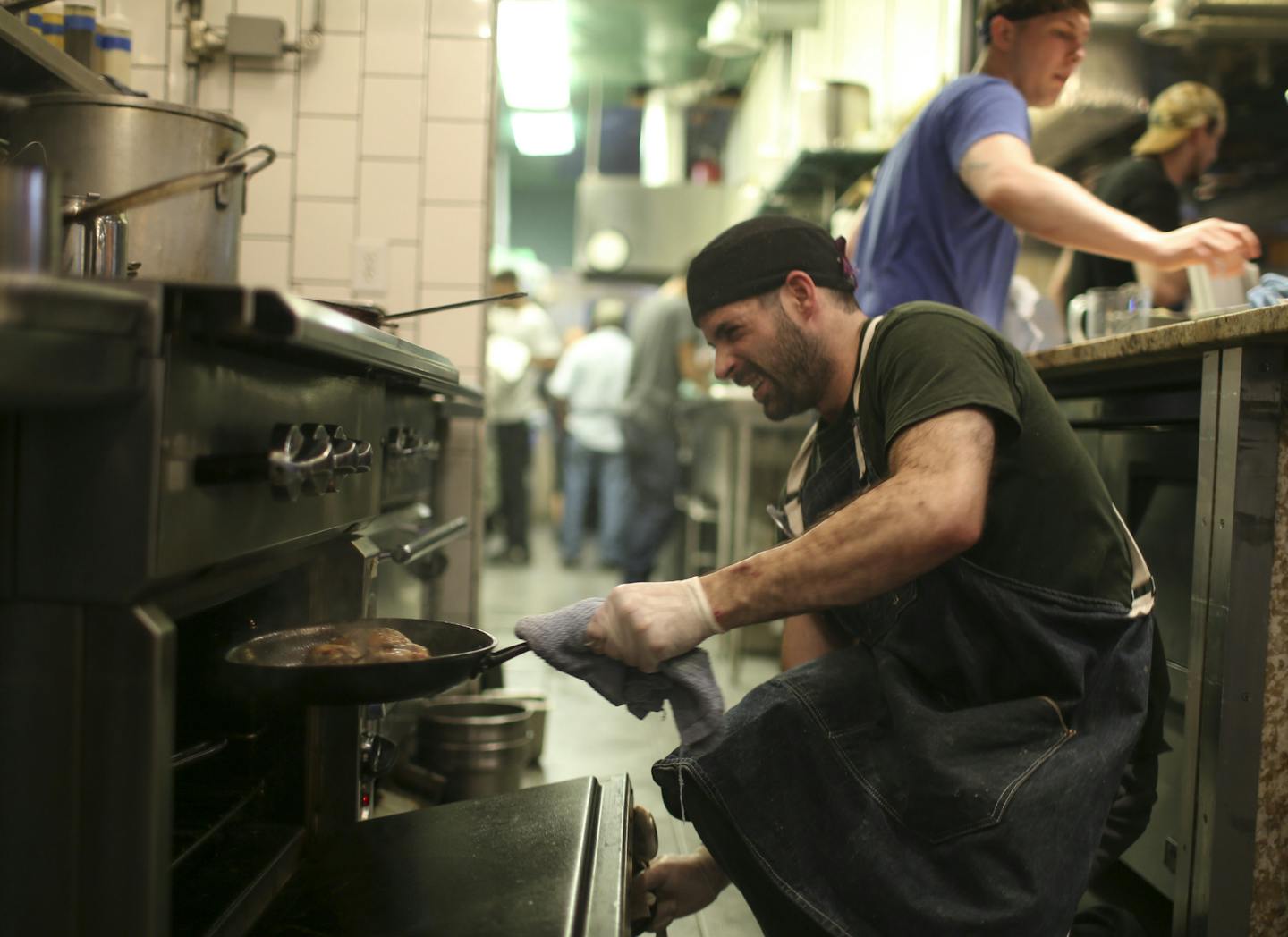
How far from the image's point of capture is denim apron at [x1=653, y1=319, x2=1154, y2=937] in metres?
1.17

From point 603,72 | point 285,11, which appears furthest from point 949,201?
point 603,72

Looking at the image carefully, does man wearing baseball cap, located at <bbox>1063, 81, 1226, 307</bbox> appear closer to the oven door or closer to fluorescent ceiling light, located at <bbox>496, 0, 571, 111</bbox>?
the oven door

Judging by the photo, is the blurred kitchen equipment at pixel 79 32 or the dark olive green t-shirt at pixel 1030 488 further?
the blurred kitchen equipment at pixel 79 32

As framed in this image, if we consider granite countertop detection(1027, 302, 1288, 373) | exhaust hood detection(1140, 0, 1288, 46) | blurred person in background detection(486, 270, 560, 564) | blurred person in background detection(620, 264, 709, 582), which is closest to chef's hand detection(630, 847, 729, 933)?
granite countertop detection(1027, 302, 1288, 373)

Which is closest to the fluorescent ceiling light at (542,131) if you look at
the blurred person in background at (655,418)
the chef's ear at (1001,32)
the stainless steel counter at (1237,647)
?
the blurred person in background at (655,418)

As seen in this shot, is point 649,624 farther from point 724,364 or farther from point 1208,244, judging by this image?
point 1208,244

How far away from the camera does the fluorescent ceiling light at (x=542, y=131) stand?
23.4 feet

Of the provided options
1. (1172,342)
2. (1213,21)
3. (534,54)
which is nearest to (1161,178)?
(1213,21)

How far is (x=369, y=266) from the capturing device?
8.33 feet

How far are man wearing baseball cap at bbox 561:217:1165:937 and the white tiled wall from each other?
4.26 ft

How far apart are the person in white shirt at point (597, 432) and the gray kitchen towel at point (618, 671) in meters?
4.36

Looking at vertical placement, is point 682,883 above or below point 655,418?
below

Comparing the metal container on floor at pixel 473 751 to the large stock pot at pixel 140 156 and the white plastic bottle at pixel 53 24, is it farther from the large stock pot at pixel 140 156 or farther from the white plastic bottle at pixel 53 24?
the white plastic bottle at pixel 53 24

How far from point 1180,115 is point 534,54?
3.58m
